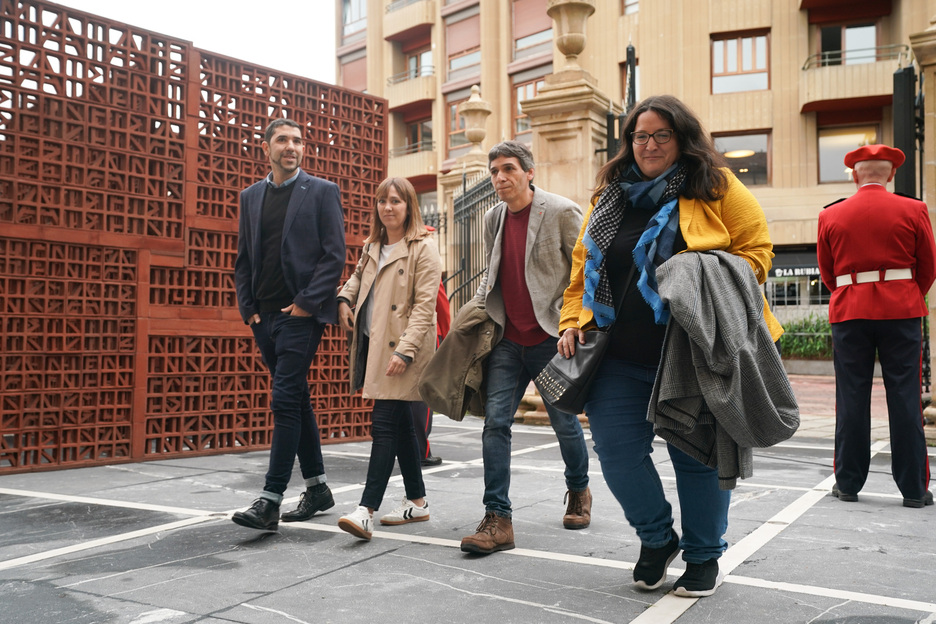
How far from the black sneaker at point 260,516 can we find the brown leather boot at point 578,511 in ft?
4.77

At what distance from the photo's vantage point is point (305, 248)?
468 cm

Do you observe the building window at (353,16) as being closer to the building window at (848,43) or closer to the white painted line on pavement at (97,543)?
the building window at (848,43)

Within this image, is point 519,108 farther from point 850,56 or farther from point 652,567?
point 652,567

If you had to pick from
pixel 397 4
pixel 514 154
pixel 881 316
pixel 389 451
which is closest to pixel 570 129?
pixel 881 316

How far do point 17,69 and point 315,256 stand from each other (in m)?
3.23

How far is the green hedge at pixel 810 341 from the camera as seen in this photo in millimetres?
22344

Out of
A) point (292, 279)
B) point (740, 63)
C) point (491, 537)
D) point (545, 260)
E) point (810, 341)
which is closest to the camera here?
point (491, 537)

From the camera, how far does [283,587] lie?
329 cm

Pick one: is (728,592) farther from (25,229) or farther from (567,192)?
(567,192)

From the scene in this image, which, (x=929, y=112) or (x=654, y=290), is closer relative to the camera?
(x=654, y=290)

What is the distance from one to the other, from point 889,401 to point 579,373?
9.12 ft

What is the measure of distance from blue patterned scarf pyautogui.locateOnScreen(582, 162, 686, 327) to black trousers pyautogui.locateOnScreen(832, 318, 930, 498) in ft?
8.05

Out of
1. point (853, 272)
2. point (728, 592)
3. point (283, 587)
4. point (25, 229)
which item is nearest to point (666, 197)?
point (728, 592)

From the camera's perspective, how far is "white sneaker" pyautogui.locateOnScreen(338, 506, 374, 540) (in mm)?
3915
